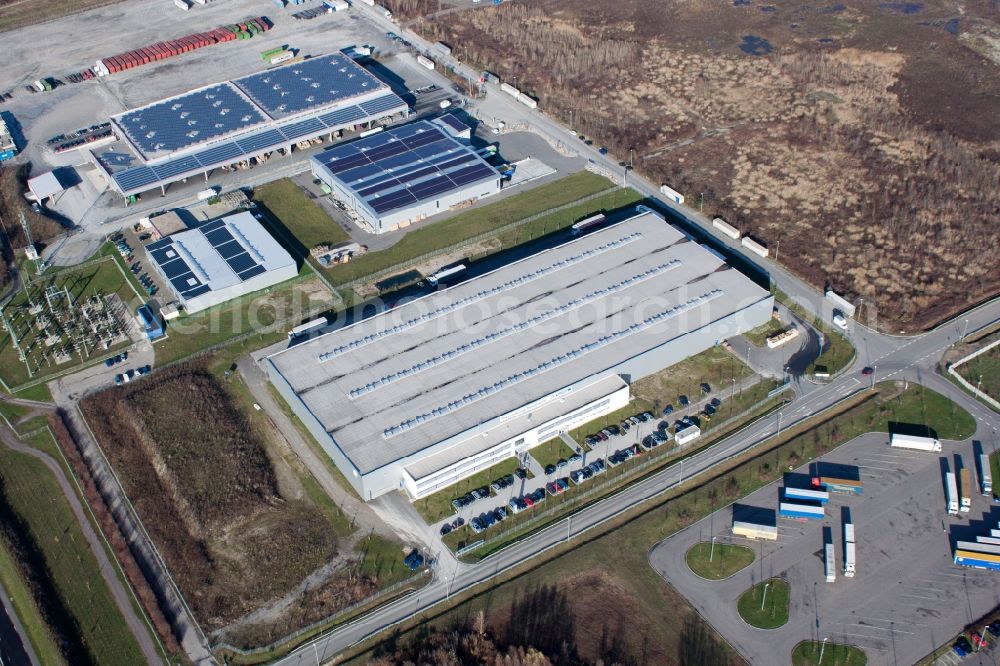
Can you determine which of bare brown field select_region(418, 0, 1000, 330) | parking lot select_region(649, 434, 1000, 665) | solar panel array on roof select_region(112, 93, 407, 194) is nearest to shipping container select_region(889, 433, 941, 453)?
parking lot select_region(649, 434, 1000, 665)

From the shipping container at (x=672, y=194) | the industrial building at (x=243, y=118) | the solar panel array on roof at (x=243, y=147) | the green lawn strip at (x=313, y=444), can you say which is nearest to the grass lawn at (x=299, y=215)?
the solar panel array on roof at (x=243, y=147)

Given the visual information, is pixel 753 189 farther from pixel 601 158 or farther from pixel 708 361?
pixel 708 361

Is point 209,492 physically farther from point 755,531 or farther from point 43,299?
point 755,531

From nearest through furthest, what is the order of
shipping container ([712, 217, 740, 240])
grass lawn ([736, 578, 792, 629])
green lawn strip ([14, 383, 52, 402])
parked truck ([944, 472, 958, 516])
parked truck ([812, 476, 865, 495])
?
1. grass lawn ([736, 578, 792, 629])
2. parked truck ([944, 472, 958, 516])
3. parked truck ([812, 476, 865, 495])
4. green lawn strip ([14, 383, 52, 402])
5. shipping container ([712, 217, 740, 240])

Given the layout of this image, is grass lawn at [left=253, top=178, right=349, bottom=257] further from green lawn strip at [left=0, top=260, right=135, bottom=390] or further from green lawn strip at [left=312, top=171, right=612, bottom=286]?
green lawn strip at [left=0, top=260, right=135, bottom=390]

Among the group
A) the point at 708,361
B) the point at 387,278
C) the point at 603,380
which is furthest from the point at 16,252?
the point at 708,361
